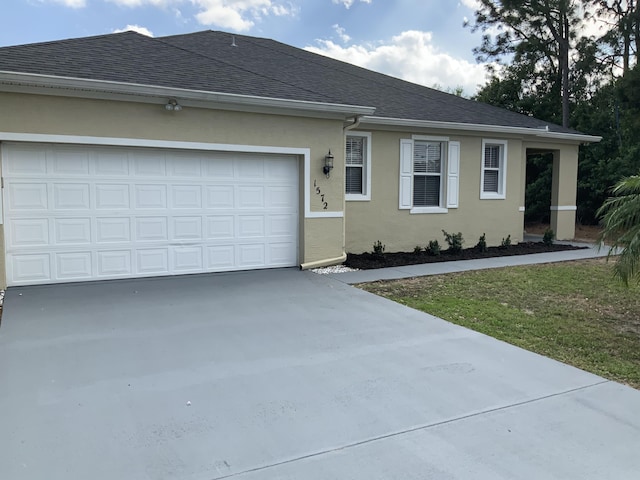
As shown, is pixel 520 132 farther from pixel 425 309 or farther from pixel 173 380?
pixel 173 380

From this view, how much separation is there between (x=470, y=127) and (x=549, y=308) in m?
5.87

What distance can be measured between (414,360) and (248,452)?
2151mm

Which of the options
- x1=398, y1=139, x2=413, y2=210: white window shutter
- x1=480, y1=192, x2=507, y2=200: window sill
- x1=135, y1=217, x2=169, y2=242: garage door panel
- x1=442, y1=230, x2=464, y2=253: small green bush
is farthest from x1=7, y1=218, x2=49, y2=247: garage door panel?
x1=480, y1=192, x2=507, y2=200: window sill

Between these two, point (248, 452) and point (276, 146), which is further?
point (276, 146)

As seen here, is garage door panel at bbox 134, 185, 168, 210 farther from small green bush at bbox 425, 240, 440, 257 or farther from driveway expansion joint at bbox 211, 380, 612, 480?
small green bush at bbox 425, 240, 440, 257

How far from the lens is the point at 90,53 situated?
25.6 ft

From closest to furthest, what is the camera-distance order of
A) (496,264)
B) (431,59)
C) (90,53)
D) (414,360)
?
1. (414,360)
2. (90,53)
3. (496,264)
4. (431,59)

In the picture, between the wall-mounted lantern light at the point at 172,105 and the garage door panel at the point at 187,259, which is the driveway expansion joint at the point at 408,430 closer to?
the garage door panel at the point at 187,259

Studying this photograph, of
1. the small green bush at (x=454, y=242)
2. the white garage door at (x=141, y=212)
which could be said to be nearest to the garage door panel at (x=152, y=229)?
the white garage door at (x=141, y=212)

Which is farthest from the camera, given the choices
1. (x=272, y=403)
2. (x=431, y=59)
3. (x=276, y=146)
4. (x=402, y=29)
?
(x=431, y=59)

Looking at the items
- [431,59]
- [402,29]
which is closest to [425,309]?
[402,29]

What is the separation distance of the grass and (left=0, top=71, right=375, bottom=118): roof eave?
11.0ft

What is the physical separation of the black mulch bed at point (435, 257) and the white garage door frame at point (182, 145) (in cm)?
129

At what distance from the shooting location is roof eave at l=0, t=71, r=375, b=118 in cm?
664
